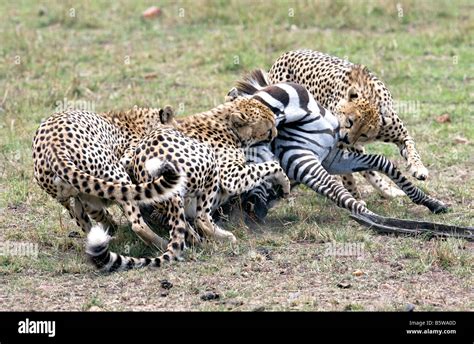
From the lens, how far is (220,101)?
35.2ft

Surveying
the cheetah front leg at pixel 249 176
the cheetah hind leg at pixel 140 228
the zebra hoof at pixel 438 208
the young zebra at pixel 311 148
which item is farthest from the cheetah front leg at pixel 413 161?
the cheetah hind leg at pixel 140 228

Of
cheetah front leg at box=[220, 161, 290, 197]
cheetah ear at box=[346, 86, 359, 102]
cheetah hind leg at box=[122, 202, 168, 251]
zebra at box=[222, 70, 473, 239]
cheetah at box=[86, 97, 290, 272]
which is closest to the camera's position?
cheetah at box=[86, 97, 290, 272]

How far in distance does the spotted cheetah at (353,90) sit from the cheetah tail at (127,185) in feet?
6.31

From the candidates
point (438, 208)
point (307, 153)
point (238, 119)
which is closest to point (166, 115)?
point (238, 119)

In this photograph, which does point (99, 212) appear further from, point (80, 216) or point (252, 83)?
point (252, 83)

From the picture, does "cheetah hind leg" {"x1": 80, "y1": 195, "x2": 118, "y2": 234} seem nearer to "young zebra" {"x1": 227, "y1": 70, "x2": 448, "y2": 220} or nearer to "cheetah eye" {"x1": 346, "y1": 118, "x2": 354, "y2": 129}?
"young zebra" {"x1": 227, "y1": 70, "x2": 448, "y2": 220}

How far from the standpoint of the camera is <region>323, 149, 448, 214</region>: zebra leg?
7819mm

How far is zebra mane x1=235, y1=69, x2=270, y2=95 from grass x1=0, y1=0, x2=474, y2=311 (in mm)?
885

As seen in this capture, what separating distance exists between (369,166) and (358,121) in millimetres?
362

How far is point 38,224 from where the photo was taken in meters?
7.51

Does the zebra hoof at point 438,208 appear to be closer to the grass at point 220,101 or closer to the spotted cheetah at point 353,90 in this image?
the grass at point 220,101

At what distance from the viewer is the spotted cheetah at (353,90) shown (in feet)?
26.4

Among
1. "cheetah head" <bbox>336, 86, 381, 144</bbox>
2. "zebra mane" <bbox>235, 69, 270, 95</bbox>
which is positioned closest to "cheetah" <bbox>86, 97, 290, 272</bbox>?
"zebra mane" <bbox>235, 69, 270, 95</bbox>

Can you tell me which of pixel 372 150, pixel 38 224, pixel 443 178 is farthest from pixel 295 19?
pixel 38 224
